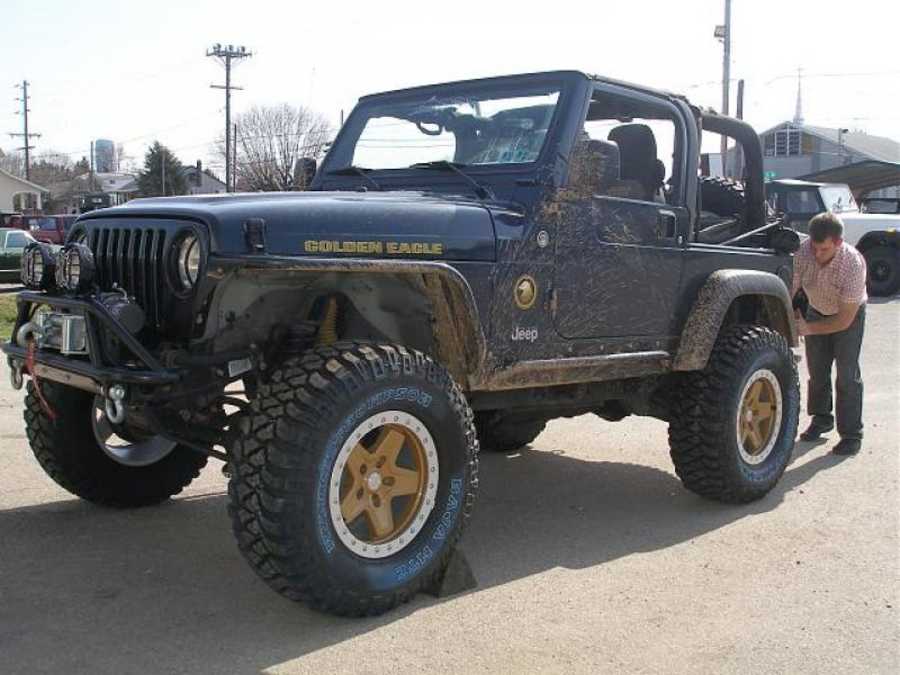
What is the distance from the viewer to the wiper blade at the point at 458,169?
438 cm

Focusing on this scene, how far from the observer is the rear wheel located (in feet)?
57.9

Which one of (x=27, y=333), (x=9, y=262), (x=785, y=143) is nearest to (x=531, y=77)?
(x=27, y=333)

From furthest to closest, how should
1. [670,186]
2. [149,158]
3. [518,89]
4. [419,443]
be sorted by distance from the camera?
[149,158] → [670,186] → [518,89] → [419,443]

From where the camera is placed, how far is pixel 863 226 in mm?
17828

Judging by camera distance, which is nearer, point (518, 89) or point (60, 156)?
point (518, 89)

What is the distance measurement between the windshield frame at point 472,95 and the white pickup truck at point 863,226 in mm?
13314

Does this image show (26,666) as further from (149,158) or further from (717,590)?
(149,158)

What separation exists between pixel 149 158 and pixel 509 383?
6633 cm

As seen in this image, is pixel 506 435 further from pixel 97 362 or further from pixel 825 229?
pixel 97 362

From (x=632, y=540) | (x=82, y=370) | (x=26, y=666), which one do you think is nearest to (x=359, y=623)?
(x=26, y=666)

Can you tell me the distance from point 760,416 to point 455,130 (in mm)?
2358

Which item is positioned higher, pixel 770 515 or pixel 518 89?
pixel 518 89

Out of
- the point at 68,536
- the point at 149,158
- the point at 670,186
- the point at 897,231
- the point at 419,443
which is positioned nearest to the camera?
the point at 419,443

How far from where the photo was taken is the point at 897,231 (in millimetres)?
17594
